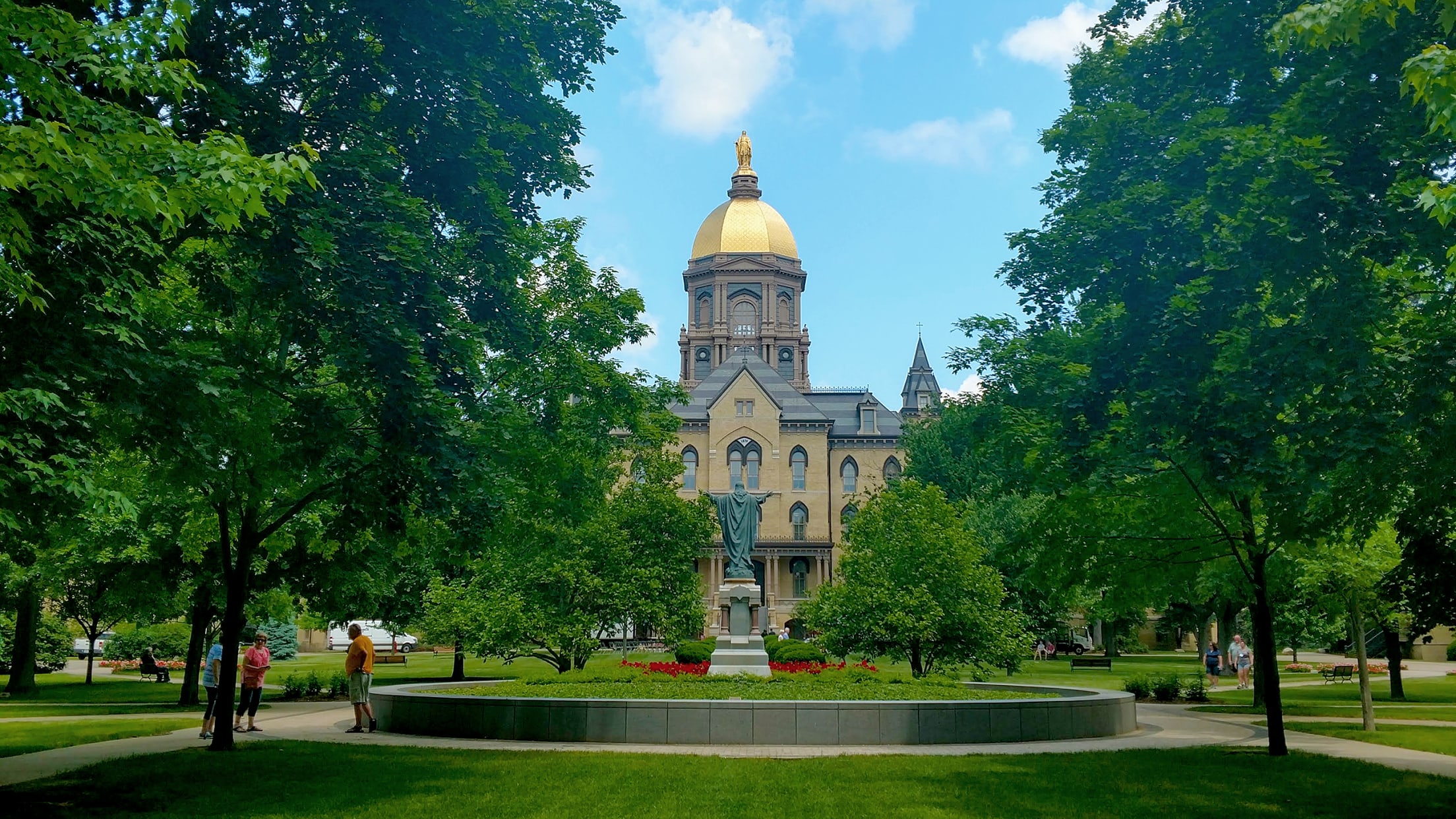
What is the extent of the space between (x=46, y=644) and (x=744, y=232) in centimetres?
6557

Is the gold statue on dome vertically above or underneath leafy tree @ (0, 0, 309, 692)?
above

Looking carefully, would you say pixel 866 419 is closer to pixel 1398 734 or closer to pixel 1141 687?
pixel 1141 687

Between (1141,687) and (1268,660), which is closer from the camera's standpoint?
(1268,660)

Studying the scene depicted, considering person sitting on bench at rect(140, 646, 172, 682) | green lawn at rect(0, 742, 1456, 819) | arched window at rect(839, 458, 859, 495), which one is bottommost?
person sitting on bench at rect(140, 646, 172, 682)

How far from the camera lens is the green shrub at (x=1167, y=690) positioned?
96.1ft

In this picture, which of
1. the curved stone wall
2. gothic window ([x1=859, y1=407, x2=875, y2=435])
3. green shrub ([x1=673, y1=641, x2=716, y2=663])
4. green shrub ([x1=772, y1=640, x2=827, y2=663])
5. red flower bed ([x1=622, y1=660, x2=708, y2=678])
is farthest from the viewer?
gothic window ([x1=859, y1=407, x2=875, y2=435])

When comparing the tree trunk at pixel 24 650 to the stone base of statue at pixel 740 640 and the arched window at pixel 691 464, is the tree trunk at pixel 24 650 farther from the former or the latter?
the arched window at pixel 691 464

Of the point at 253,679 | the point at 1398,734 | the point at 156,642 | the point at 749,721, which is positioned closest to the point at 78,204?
the point at 749,721

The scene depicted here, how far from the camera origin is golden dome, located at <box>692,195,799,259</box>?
97.5 m

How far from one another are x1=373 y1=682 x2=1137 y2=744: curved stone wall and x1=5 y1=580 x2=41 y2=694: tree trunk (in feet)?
66.9

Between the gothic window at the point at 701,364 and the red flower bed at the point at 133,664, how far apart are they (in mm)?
50966

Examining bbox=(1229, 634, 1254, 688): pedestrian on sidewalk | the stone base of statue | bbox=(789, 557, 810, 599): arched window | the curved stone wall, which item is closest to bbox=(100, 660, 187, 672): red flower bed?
the stone base of statue

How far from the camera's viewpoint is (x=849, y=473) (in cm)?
7706

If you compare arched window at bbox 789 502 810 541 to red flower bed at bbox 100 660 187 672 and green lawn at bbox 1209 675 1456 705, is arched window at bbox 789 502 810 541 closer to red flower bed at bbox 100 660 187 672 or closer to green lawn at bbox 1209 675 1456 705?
green lawn at bbox 1209 675 1456 705
